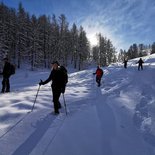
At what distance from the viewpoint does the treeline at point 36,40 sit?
162 feet

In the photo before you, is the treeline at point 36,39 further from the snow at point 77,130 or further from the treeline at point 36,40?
the snow at point 77,130

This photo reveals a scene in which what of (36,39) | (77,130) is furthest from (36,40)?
(77,130)

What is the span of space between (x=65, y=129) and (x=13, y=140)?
162 cm

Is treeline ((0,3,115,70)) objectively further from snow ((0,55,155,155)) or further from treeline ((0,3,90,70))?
snow ((0,55,155,155))

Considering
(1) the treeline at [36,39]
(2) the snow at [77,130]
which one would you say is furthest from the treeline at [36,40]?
(2) the snow at [77,130]

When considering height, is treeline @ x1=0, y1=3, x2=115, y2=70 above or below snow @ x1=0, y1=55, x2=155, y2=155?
above

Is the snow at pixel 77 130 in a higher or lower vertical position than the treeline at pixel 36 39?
lower

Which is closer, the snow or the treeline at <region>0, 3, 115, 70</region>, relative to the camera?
the snow

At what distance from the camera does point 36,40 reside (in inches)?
2010

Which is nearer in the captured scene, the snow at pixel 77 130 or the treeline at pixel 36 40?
the snow at pixel 77 130

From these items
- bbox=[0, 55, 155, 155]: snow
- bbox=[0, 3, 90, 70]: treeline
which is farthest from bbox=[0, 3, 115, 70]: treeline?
bbox=[0, 55, 155, 155]: snow

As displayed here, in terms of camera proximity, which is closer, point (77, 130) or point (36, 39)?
point (77, 130)

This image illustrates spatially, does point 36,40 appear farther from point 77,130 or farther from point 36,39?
point 77,130

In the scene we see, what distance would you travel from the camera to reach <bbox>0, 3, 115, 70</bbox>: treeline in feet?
162
